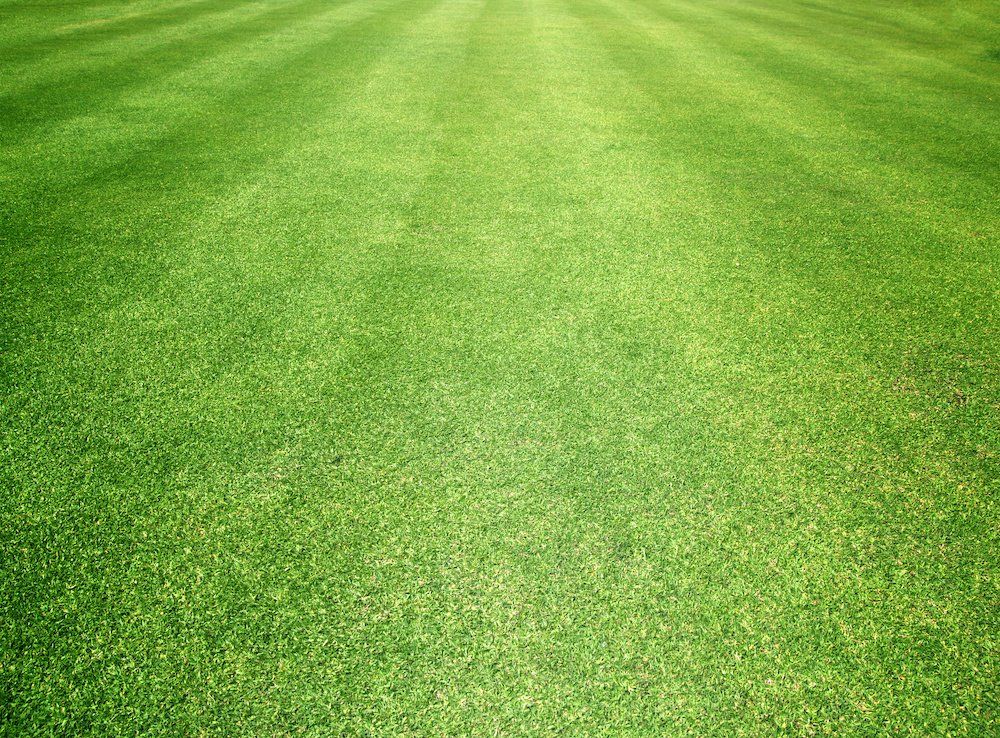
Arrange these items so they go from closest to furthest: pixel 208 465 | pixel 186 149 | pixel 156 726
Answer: pixel 156 726 → pixel 208 465 → pixel 186 149

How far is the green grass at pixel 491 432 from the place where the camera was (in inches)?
60.5

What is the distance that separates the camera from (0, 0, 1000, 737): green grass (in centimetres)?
154

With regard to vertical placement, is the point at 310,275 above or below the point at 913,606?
above

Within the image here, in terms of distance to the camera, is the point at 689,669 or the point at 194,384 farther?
the point at 194,384

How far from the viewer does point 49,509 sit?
6.24 ft

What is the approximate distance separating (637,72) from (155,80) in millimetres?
5852

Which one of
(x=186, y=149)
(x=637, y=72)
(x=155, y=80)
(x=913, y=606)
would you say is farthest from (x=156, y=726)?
(x=637, y=72)

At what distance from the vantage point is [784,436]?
230 centimetres

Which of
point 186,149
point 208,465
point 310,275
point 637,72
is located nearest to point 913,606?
point 208,465

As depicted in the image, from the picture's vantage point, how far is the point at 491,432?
228cm

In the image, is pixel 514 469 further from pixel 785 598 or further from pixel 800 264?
pixel 800 264

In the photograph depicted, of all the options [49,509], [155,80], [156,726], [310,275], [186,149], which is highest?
[155,80]

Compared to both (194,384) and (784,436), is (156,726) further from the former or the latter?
(784,436)

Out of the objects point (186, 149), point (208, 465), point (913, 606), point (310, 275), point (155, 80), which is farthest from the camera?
point (155, 80)
